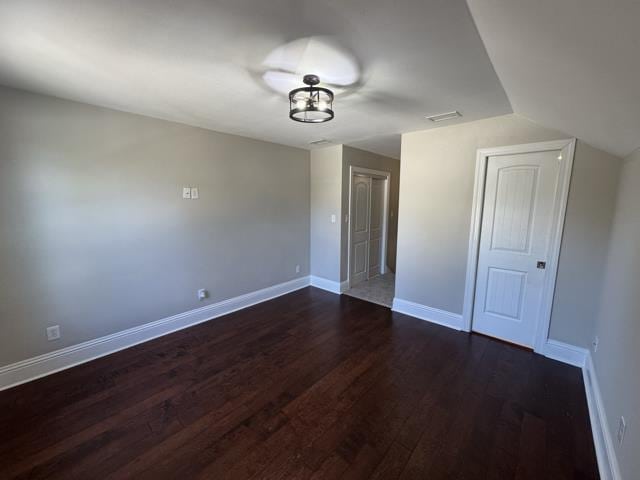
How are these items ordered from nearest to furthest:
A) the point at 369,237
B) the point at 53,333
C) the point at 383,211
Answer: the point at 53,333 → the point at 369,237 → the point at 383,211

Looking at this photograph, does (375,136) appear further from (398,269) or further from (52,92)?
(52,92)

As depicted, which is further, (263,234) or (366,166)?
(366,166)

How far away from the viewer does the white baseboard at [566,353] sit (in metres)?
2.49

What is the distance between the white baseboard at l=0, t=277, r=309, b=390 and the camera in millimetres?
2234

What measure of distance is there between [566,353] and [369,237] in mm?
3073

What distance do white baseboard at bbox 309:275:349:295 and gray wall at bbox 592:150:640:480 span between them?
117 inches

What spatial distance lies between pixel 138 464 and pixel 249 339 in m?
1.45

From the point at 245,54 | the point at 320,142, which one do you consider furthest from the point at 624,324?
the point at 320,142

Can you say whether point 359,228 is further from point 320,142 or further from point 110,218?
point 110,218

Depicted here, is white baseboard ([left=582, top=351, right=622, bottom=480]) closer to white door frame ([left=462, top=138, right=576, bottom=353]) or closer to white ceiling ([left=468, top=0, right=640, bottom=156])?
white door frame ([left=462, top=138, right=576, bottom=353])

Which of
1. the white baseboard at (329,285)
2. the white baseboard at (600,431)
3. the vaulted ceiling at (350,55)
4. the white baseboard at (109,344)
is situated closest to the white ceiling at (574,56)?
the vaulted ceiling at (350,55)

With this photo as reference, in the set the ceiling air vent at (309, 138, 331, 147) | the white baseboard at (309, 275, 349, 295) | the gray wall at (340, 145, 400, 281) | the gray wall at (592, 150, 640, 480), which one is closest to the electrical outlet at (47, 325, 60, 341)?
the white baseboard at (309, 275, 349, 295)

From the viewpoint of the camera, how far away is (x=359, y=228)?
4.73 m

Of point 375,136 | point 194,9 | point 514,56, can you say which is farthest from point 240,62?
point 375,136
